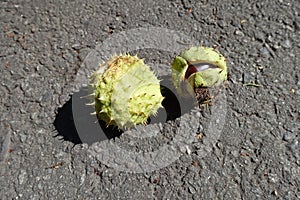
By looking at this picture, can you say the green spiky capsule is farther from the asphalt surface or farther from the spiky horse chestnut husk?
the asphalt surface

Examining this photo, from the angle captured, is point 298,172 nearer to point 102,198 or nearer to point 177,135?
point 177,135

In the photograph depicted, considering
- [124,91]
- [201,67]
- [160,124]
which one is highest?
[201,67]

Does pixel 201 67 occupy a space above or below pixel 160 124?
above

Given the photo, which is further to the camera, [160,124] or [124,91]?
[160,124]

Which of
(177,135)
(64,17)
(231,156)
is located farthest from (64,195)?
(64,17)
